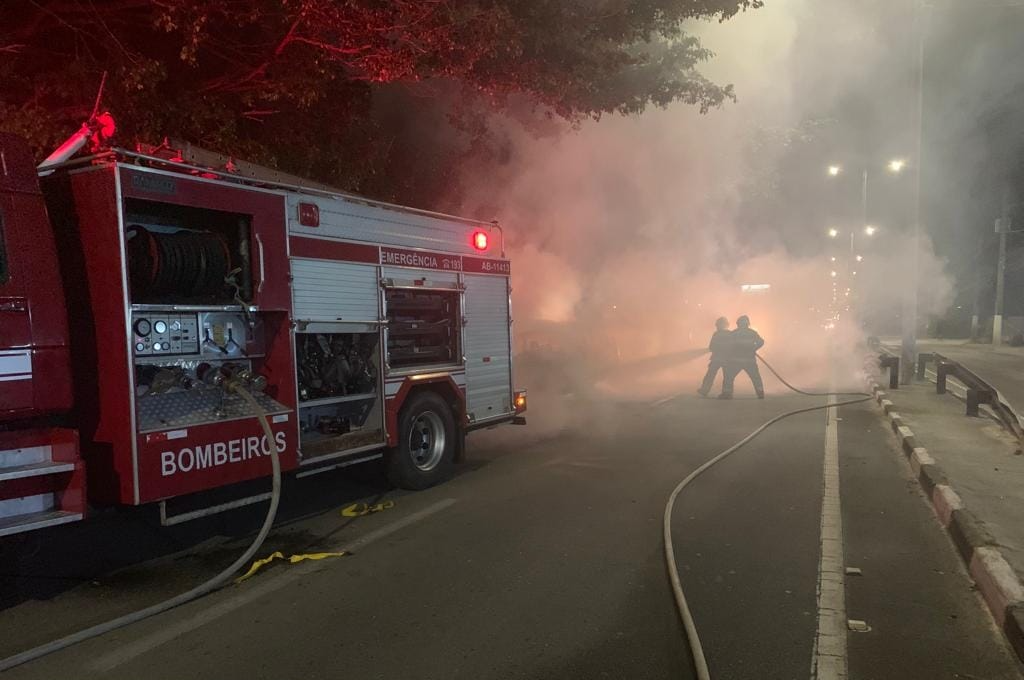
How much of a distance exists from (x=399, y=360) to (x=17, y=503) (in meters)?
3.41

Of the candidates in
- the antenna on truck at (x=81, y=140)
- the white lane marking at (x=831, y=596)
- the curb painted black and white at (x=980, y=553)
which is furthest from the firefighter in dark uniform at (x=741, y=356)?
the antenna on truck at (x=81, y=140)

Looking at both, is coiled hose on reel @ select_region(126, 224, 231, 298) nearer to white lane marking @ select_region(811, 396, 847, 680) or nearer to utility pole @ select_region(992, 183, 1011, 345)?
white lane marking @ select_region(811, 396, 847, 680)

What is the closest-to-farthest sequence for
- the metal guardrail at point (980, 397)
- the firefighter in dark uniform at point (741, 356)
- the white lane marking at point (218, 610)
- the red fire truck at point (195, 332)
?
the white lane marking at point (218, 610) → the red fire truck at point (195, 332) → the metal guardrail at point (980, 397) → the firefighter in dark uniform at point (741, 356)

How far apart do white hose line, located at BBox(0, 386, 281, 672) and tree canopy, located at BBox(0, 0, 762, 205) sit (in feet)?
12.1

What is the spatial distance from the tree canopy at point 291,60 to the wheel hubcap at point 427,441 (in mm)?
3676

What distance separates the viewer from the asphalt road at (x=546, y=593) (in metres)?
3.54

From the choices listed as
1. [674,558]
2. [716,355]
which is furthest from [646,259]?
[674,558]

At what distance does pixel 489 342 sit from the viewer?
828 cm

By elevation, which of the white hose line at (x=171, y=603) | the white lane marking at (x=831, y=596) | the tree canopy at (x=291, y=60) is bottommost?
the white lane marking at (x=831, y=596)

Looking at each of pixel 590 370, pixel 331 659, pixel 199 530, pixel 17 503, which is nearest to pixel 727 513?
pixel 331 659

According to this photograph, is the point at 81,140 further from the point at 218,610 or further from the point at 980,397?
the point at 980,397

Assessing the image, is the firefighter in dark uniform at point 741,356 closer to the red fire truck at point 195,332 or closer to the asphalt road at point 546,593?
the asphalt road at point 546,593

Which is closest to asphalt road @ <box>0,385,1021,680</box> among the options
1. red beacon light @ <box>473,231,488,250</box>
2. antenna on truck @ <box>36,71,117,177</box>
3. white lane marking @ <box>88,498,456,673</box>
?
white lane marking @ <box>88,498,456,673</box>

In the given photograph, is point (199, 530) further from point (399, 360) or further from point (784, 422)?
point (784, 422)
